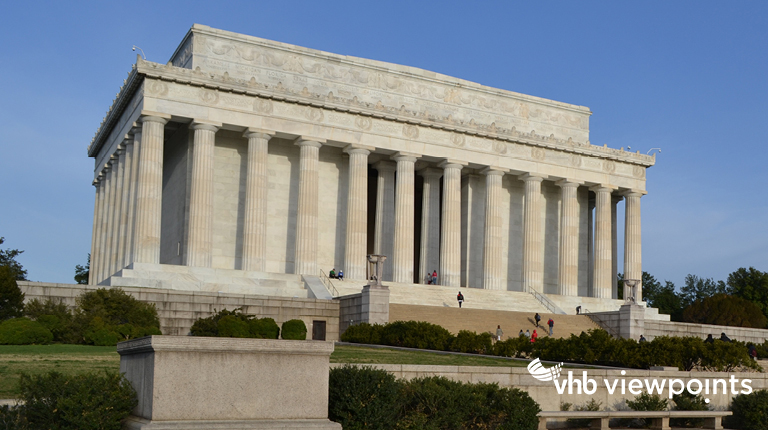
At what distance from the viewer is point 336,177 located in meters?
57.2

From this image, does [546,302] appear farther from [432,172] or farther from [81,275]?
[81,275]

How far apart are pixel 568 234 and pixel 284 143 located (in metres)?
21.8

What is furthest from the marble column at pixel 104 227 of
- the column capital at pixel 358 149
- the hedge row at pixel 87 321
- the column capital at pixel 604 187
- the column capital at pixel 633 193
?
the column capital at pixel 633 193

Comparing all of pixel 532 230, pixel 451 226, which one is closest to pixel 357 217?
pixel 451 226

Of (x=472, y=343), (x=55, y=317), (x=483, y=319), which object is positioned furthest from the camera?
(x=483, y=319)

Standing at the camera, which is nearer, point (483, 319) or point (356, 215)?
point (483, 319)

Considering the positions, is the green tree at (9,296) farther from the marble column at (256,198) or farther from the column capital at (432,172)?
the column capital at (432,172)

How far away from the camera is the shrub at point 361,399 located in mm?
13648

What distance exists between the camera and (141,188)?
48.1 meters

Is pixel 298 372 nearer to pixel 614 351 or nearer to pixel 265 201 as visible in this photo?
pixel 614 351

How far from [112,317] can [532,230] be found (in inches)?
1345

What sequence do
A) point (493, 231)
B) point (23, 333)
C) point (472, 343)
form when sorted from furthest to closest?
1. point (493, 231)
2. point (472, 343)
3. point (23, 333)

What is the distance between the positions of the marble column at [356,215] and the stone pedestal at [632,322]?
1642 centimetres

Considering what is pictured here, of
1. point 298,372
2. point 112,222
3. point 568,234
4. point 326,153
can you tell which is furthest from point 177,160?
point 298,372
